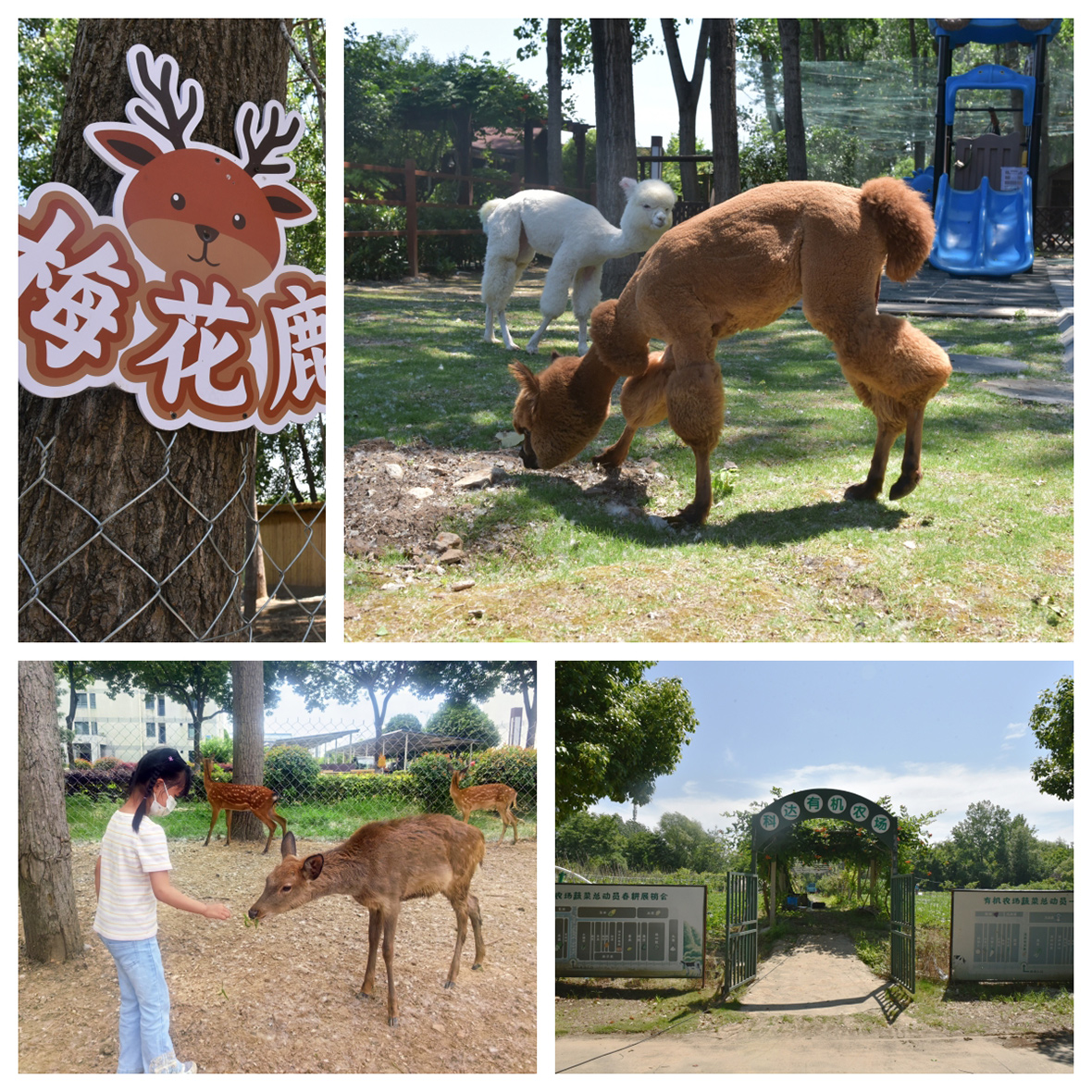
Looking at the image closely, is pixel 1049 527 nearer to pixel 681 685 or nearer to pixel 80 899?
pixel 681 685

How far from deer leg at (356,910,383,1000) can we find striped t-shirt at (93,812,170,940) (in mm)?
667


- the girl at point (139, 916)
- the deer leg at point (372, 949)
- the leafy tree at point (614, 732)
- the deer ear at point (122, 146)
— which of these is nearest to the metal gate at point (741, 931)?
the leafy tree at point (614, 732)

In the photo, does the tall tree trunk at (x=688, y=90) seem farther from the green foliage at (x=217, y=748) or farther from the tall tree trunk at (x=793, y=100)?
the green foliage at (x=217, y=748)

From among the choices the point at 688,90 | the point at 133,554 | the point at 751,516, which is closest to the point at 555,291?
the point at 688,90

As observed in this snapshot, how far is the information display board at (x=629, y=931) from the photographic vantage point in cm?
335

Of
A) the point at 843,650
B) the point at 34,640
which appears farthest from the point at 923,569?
the point at 34,640

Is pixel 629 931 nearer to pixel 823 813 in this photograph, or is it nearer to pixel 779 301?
pixel 823 813

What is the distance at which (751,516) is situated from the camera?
11.8ft

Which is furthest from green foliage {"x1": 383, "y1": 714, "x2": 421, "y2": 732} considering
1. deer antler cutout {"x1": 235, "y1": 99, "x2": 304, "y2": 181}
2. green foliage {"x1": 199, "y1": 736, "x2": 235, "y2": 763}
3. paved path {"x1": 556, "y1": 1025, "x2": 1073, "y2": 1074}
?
deer antler cutout {"x1": 235, "y1": 99, "x2": 304, "y2": 181}

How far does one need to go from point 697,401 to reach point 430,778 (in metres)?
1.73

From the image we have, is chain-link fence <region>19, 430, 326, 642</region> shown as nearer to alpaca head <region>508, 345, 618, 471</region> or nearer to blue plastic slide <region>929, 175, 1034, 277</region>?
alpaca head <region>508, 345, 618, 471</region>

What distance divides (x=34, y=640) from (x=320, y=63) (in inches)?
124

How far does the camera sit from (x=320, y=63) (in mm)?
4234

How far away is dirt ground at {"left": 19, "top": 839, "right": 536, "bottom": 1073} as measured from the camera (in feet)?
8.77
